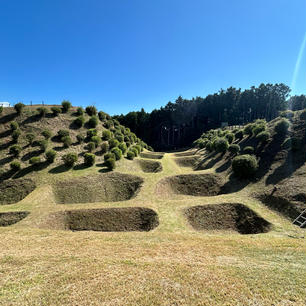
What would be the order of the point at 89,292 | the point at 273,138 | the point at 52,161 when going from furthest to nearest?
the point at 52,161 → the point at 273,138 → the point at 89,292

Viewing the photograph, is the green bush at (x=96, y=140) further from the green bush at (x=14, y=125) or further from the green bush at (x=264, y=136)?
the green bush at (x=264, y=136)

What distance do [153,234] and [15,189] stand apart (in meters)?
18.8

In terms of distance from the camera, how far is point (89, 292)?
4605mm

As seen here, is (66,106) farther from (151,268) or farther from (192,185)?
(151,268)

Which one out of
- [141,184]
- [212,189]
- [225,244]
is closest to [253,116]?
[212,189]

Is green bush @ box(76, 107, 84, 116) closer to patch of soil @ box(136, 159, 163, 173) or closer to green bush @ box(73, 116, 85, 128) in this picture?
green bush @ box(73, 116, 85, 128)

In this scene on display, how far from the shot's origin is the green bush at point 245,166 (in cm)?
1731

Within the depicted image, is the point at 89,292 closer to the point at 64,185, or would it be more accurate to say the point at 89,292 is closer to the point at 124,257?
the point at 124,257

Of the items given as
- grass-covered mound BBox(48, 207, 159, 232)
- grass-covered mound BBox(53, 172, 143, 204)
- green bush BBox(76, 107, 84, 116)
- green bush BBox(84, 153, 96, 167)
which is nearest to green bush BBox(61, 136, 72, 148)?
green bush BBox(84, 153, 96, 167)

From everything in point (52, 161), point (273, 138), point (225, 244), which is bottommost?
point (225, 244)

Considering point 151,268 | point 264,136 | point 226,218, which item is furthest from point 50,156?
point 264,136

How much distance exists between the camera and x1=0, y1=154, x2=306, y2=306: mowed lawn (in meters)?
4.44

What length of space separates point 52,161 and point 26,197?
6.87 meters

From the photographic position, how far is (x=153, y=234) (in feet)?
32.8
